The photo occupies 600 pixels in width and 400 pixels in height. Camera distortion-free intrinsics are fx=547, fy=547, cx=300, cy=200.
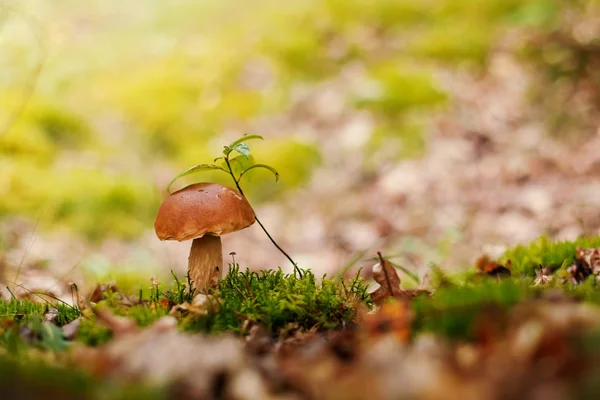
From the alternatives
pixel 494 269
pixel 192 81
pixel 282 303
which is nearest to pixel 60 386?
pixel 282 303

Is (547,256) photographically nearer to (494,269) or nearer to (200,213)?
(494,269)

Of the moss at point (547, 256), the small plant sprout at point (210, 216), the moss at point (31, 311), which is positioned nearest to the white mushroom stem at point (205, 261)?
the small plant sprout at point (210, 216)

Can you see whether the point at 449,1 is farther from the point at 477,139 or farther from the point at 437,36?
the point at 477,139

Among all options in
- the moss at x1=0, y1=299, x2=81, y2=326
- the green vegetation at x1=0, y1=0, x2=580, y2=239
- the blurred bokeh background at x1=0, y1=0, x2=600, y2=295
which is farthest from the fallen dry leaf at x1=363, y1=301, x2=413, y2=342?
the green vegetation at x1=0, y1=0, x2=580, y2=239

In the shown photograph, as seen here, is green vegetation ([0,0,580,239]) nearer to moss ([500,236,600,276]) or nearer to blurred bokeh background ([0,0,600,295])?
blurred bokeh background ([0,0,600,295])

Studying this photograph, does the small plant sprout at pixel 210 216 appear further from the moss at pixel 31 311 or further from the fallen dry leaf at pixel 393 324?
the fallen dry leaf at pixel 393 324

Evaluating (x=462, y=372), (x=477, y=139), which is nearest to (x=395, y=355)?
(x=462, y=372)

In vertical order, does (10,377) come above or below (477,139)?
below
